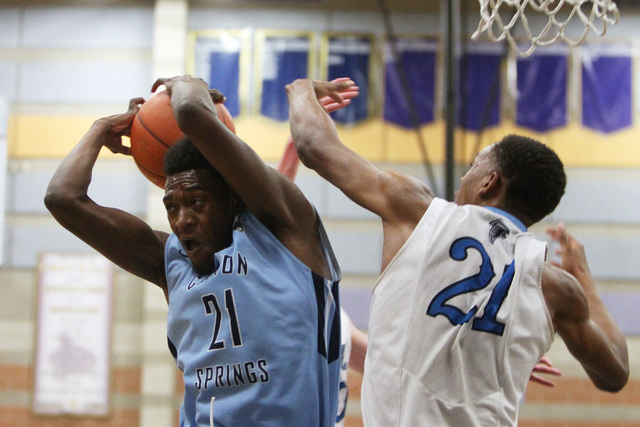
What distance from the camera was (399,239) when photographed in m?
2.26

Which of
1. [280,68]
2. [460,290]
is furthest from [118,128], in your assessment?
[280,68]

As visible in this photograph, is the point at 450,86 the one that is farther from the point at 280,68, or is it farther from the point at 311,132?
the point at 311,132

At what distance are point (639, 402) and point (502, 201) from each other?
234 inches

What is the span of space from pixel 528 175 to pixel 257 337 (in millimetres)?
987

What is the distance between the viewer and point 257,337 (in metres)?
1.92

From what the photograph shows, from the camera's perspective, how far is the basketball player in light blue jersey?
1.91 meters

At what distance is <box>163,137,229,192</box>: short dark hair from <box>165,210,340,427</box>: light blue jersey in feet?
0.48

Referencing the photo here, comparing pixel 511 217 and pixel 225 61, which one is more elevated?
pixel 225 61

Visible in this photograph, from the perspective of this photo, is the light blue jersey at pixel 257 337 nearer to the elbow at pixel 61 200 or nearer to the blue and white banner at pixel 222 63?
the elbow at pixel 61 200

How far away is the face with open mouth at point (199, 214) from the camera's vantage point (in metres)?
2.07

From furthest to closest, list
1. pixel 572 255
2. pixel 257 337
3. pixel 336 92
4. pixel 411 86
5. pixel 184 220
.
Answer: pixel 411 86 < pixel 572 255 < pixel 336 92 < pixel 184 220 < pixel 257 337

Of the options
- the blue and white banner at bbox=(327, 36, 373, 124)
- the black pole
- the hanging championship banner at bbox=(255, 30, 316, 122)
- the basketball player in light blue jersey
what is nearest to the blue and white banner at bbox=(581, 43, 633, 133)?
the black pole

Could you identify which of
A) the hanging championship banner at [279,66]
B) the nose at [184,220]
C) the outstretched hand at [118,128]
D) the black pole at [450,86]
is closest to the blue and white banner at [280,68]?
the hanging championship banner at [279,66]

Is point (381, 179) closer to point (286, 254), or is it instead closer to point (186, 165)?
point (286, 254)
